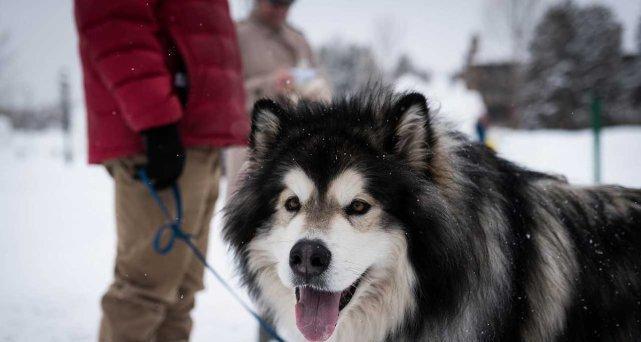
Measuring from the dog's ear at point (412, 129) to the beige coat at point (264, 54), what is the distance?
1.36 meters

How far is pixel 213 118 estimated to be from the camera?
7.88 ft

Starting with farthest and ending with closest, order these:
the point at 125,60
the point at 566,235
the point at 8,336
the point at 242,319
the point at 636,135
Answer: the point at 636,135 → the point at 242,319 → the point at 8,336 → the point at 125,60 → the point at 566,235

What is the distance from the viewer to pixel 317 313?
1804 millimetres

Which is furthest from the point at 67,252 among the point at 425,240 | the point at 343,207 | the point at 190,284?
the point at 425,240

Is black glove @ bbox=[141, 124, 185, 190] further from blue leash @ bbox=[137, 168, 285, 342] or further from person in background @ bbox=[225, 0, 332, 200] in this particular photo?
person in background @ bbox=[225, 0, 332, 200]

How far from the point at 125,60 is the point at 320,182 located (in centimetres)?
108

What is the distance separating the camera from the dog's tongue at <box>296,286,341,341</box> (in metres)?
1.78

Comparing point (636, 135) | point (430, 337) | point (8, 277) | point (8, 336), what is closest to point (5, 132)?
point (8, 277)

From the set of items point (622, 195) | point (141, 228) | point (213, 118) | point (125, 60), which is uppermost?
point (125, 60)

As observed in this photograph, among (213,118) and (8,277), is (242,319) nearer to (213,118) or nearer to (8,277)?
(213,118)

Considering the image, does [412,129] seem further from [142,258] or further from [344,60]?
[344,60]

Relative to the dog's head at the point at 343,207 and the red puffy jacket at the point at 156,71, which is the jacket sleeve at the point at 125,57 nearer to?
the red puffy jacket at the point at 156,71

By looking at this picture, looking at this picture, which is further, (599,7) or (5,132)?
(599,7)

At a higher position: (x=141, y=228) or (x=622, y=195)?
(x=622, y=195)
